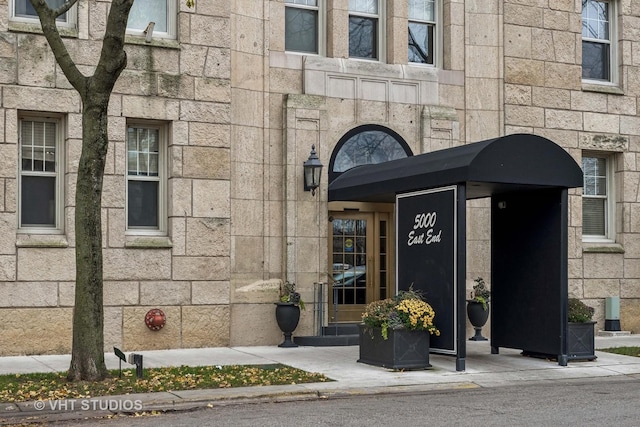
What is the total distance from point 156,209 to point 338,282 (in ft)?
12.9

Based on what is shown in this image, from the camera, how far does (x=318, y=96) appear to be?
1838 cm

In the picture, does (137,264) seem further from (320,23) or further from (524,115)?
(524,115)

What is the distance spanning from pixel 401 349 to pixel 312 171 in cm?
479

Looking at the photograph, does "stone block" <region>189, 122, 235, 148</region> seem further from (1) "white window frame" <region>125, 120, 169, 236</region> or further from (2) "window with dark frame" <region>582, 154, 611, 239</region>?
(2) "window with dark frame" <region>582, 154, 611, 239</region>

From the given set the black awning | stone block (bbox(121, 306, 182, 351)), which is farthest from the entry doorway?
stone block (bbox(121, 306, 182, 351))

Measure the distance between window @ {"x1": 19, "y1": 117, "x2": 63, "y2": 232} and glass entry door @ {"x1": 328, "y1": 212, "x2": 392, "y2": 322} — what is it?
538 cm

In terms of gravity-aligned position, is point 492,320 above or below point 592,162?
below

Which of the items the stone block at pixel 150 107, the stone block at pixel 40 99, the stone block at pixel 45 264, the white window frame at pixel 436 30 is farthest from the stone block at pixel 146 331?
the white window frame at pixel 436 30

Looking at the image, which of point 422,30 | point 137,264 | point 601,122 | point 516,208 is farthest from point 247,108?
point 601,122

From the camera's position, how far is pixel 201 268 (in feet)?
56.1

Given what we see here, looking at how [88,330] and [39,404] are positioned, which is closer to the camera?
[39,404]

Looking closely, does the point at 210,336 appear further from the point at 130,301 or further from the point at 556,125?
the point at 556,125

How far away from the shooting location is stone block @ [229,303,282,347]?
1747 centimetres

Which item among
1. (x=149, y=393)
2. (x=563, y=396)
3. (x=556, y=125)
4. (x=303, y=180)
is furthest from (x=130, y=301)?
(x=556, y=125)
